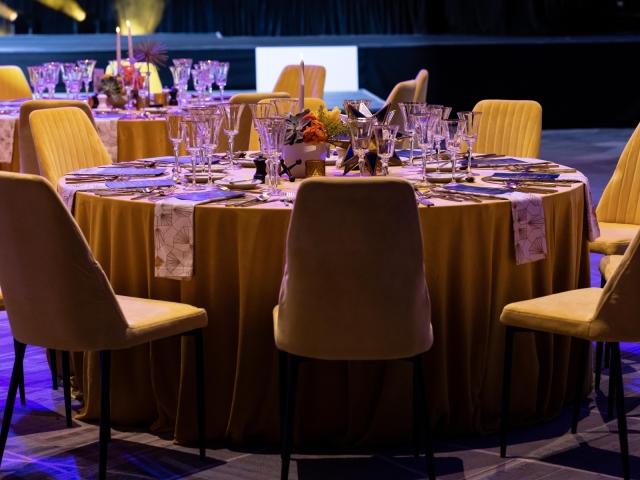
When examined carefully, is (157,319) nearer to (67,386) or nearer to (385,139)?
(67,386)

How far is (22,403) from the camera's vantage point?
3348 millimetres

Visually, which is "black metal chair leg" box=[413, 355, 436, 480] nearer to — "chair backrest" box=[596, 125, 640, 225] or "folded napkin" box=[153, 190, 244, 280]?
"folded napkin" box=[153, 190, 244, 280]

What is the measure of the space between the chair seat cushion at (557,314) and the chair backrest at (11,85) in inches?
205

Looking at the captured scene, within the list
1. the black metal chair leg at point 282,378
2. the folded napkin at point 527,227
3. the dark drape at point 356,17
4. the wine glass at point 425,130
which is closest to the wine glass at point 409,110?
the wine glass at point 425,130

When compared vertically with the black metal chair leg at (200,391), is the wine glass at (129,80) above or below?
above

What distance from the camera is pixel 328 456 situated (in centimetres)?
286

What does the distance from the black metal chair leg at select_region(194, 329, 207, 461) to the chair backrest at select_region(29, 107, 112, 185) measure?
140cm

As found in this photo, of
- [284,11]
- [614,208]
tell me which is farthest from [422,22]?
[614,208]

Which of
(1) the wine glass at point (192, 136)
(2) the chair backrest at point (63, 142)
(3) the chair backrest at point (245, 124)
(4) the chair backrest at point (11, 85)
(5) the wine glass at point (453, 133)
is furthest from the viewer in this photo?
(4) the chair backrest at point (11, 85)

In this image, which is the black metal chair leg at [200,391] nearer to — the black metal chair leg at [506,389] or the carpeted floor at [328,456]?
the carpeted floor at [328,456]

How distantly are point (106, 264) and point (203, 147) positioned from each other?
51 centimetres

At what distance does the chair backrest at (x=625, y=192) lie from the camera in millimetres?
3904

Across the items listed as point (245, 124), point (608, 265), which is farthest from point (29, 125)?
point (608, 265)

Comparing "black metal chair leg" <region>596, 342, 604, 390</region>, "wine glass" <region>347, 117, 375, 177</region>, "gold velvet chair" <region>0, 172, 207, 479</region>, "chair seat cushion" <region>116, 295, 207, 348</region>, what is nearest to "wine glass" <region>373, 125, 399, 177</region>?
"wine glass" <region>347, 117, 375, 177</region>
